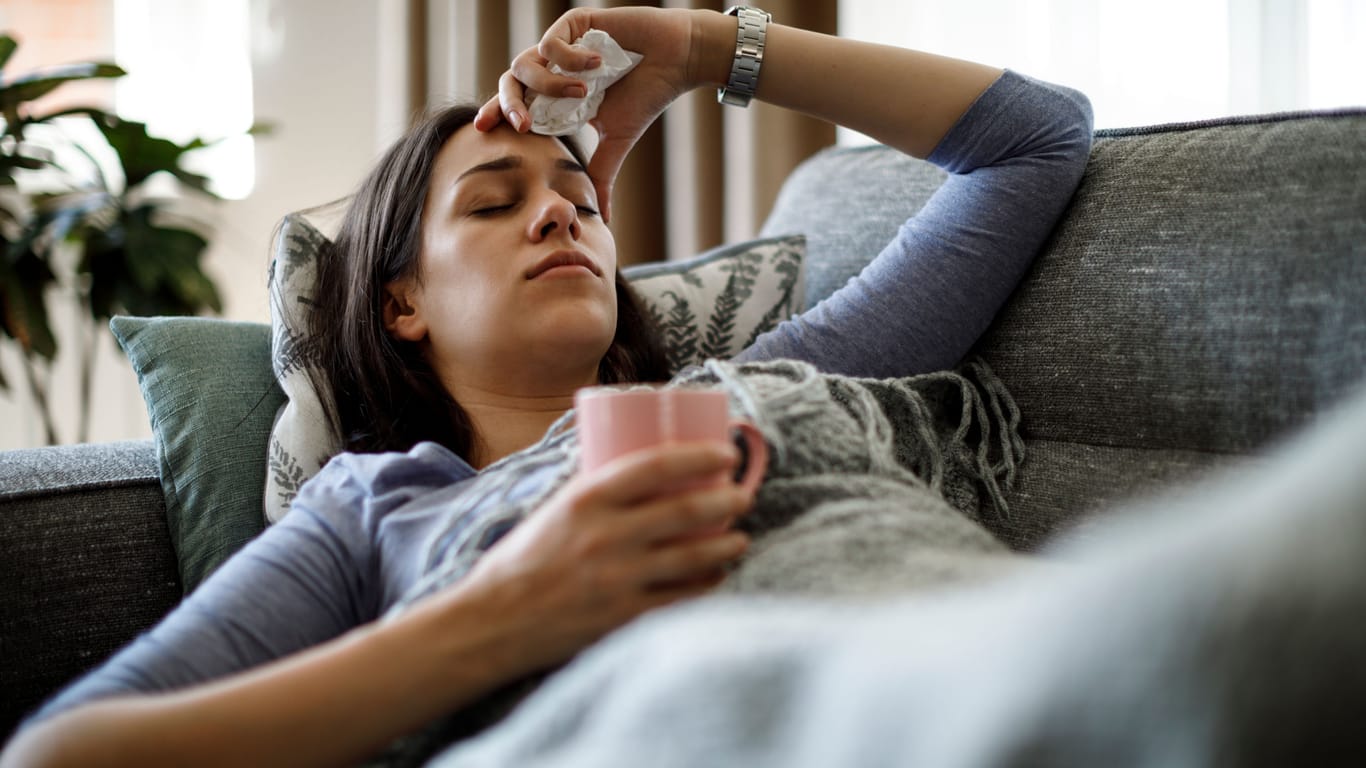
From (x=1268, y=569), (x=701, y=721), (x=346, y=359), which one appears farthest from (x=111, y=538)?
(x=1268, y=569)

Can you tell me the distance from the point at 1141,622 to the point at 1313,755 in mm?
79

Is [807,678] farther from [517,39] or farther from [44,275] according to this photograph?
[44,275]

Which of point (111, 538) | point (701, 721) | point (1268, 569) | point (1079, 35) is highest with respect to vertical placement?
point (1079, 35)

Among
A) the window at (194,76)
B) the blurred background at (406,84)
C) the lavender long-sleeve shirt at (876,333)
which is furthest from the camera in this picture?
the window at (194,76)

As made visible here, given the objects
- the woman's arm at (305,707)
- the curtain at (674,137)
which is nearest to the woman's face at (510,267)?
the woman's arm at (305,707)

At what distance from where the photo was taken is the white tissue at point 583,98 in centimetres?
110

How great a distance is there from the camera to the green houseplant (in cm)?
231

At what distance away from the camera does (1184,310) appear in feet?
2.94

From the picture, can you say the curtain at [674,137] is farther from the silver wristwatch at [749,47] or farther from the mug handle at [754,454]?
the mug handle at [754,454]

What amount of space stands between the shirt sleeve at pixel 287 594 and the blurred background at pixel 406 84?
4.40ft

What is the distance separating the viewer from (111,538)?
0.99 metres

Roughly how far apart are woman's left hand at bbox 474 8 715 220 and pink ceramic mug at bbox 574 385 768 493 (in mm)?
555

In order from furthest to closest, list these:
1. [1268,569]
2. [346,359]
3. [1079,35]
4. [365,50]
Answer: [365,50] → [1079,35] → [346,359] → [1268,569]

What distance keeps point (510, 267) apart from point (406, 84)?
1956 mm
